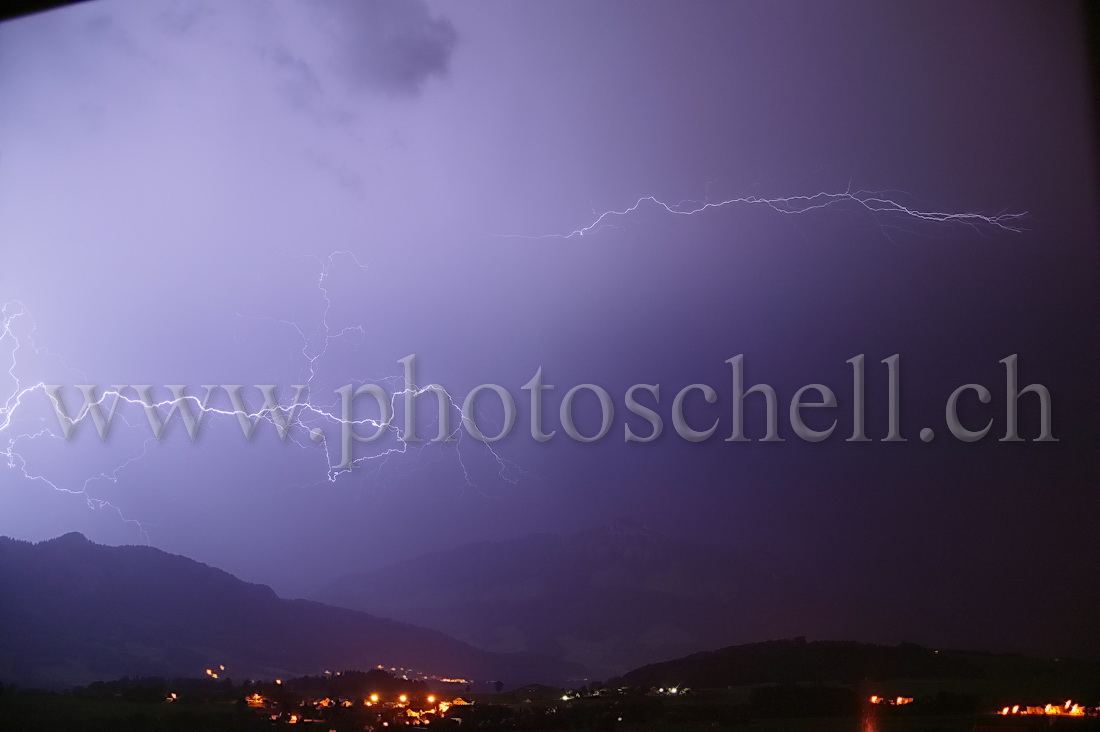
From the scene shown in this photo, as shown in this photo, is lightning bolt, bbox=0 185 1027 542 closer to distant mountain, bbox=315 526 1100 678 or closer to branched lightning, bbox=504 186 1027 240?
branched lightning, bbox=504 186 1027 240

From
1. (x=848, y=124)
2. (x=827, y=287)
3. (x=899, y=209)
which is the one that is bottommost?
(x=827, y=287)

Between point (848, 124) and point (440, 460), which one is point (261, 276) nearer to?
point (440, 460)

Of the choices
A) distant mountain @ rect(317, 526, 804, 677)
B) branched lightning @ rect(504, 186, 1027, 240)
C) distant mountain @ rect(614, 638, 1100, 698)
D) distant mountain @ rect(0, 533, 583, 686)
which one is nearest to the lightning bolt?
branched lightning @ rect(504, 186, 1027, 240)

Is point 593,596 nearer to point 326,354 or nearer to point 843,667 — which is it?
point 843,667

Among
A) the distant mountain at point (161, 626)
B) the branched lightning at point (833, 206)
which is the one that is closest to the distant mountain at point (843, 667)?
the distant mountain at point (161, 626)

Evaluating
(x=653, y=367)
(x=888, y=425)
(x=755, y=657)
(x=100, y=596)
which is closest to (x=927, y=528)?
(x=888, y=425)

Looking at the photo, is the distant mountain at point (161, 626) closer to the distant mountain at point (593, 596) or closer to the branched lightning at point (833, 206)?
the distant mountain at point (593, 596)

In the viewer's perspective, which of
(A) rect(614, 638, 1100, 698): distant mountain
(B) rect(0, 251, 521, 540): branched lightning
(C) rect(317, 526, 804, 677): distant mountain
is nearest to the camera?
(A) rect(614, 638, 1100, 698): distant mountain

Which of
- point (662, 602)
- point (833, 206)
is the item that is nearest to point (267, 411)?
point (662, 602)
